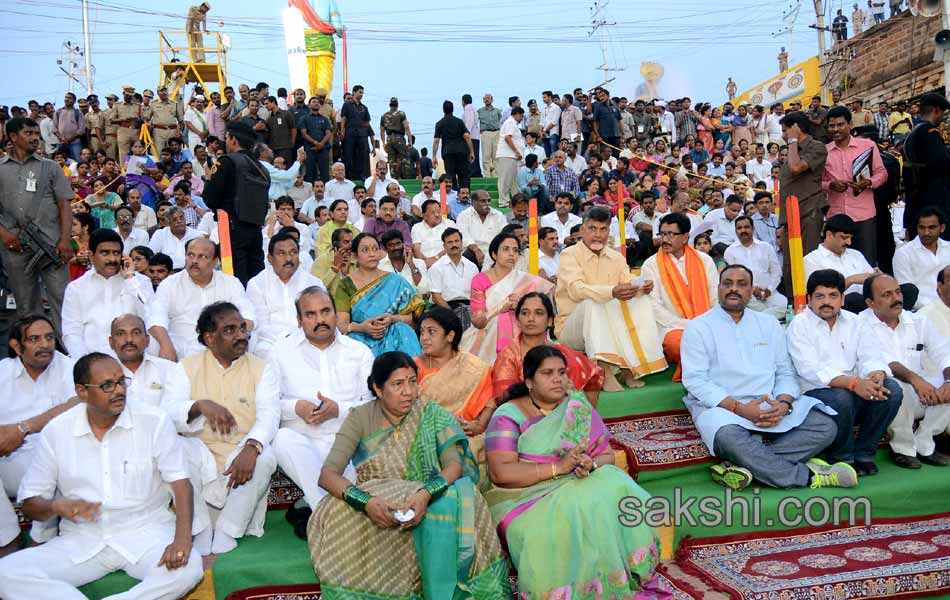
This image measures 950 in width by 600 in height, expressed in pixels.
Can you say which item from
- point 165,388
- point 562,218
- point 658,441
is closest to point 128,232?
point 562,218

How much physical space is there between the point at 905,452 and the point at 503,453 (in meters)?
2.44

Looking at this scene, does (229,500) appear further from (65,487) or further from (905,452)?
(905,452)

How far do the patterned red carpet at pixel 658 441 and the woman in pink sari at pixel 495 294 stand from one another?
38.0 inches

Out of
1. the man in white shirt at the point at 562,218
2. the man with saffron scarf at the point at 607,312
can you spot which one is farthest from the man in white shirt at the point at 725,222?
the man with saffron scarf at the point at 607,312

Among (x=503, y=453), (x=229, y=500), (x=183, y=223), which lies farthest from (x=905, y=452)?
(x=183, y=223)

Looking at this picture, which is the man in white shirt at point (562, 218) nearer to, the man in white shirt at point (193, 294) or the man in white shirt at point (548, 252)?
the man in white shirt at point (548, 252)

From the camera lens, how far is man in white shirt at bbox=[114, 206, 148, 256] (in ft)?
28.7

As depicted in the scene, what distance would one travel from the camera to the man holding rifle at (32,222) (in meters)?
5.56

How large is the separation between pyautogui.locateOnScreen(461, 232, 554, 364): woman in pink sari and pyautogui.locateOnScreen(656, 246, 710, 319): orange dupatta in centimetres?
87

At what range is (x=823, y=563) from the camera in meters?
3.63

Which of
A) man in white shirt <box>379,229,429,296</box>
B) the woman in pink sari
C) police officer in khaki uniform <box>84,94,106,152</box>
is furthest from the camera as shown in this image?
police officer in khaki uniform <box>84,94,106,152</box>

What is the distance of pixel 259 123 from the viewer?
11.9m

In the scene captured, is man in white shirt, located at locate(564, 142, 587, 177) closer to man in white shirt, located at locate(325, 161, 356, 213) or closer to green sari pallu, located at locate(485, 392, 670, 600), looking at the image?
man in white shirt, located at locate(325, 161, 356, 213)

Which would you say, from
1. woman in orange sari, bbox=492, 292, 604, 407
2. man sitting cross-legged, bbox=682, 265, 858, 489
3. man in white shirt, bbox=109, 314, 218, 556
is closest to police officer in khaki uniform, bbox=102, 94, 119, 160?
man in white shirt, bbox=109, 314, 218, 556
